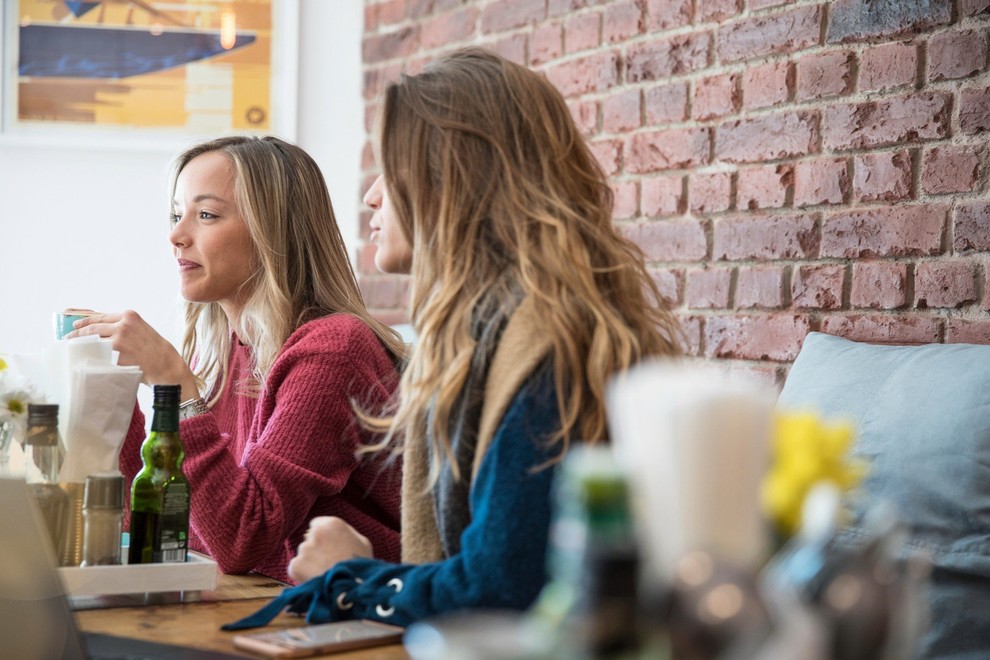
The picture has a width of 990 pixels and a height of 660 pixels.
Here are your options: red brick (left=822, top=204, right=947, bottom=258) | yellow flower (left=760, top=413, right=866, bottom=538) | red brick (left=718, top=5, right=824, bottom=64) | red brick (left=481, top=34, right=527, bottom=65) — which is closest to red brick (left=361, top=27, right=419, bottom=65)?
red brick (left=481, top=34, right=527, bottom=65)

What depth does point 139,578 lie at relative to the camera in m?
1.35

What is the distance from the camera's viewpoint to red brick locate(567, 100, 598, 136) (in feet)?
8.79

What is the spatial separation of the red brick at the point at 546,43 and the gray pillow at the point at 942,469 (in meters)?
1.38

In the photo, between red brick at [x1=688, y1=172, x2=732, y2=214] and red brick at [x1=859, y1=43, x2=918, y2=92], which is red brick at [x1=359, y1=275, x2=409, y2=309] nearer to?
red brick at [x1=688, y1=172, x2=732, y2=214]

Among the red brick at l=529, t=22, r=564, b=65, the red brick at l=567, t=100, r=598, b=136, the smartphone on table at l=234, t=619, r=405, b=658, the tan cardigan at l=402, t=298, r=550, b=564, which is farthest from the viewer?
the red brick at l=529, t=22, r=564, b=65

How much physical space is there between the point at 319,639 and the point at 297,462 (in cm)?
59

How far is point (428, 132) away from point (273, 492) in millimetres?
581

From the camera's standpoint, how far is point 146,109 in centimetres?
353

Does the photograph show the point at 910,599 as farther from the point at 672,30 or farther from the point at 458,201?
the point at 672,30

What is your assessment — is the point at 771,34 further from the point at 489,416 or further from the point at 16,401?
the point at 16,401

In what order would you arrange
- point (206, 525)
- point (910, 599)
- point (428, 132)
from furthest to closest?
point (206, 525)
point (428, 132)
point (910, 599)

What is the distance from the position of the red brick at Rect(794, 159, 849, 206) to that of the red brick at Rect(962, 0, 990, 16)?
322 mm

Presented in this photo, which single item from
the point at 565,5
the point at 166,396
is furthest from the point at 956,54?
the point at 166,396

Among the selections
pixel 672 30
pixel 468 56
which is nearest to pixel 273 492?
pixel 468 56
